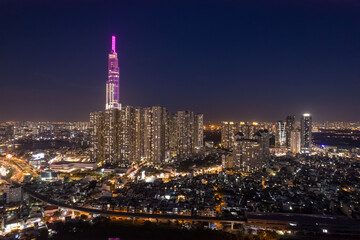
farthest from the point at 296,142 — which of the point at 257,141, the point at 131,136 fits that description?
the point at 131,136

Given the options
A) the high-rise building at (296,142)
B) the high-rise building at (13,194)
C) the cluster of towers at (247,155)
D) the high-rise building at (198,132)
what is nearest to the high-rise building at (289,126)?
the high-rise building at (296,142)

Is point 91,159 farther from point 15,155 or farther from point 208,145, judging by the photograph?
point 208,145

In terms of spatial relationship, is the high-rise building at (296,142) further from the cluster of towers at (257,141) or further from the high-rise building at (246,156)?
the high-rise building at (246,156)

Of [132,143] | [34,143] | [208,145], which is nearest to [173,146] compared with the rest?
[132,143]

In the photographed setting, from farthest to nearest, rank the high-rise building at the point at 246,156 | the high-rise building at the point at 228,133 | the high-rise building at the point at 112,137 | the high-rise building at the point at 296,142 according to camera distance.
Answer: the high-rise building at the point at 228,133 → the high-rise building at the point at 296,142 → the high-rise building at the point at 112,137 → the high-rise building at the point at 246,156

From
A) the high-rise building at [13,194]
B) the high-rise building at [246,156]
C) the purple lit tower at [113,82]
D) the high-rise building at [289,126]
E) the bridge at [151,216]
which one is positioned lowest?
the bridge at [151,216]

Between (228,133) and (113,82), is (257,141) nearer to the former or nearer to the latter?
(228,133)
